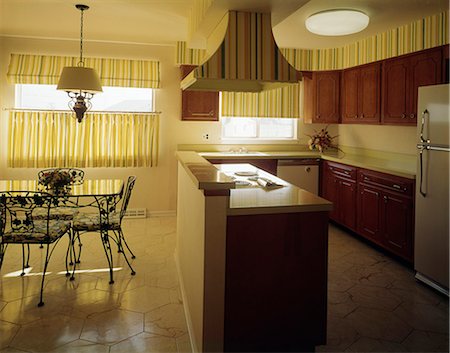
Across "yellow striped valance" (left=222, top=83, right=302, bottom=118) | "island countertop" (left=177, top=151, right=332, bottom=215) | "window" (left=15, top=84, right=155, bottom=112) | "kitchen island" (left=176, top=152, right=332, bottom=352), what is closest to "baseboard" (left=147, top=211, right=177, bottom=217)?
"window" (left=15, top=84, right=155, bottom=112)

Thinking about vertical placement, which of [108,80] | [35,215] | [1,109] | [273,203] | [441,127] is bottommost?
[35,215]

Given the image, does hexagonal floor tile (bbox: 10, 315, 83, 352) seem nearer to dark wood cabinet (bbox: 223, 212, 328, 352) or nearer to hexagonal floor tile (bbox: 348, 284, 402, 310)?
dark wood cabinet (bbox: 223, 212, 328, 352)

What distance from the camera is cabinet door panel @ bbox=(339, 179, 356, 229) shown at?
488cm

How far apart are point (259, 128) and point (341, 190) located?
5.55 ft

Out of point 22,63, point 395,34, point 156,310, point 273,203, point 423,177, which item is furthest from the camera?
point 22,63

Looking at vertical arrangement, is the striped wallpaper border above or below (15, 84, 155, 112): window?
above

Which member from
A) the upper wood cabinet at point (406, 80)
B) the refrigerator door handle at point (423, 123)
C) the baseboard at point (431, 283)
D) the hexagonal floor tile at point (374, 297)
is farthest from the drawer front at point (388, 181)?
the hexagonal floor tile at point (374, 297)

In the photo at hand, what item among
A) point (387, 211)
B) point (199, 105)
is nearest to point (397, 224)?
point (387, 211)

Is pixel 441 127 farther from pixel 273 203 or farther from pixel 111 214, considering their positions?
pixel 111 214

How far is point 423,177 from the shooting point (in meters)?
3.42

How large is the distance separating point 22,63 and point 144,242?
9.25 feet

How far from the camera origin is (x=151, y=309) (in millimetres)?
3047

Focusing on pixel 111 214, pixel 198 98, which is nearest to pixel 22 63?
pixel 198 98

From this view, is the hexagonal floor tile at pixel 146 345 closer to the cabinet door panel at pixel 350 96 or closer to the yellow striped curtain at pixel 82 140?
the yellow striped curtain at pixel 82 140
